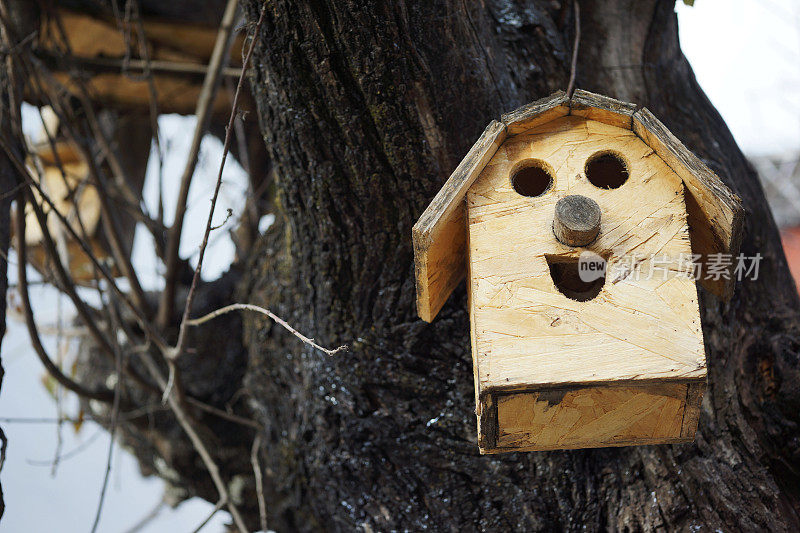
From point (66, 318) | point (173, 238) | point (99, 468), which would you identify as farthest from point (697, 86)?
point (99, 468)

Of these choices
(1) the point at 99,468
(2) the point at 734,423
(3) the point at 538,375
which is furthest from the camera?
(1) the point at 99,468

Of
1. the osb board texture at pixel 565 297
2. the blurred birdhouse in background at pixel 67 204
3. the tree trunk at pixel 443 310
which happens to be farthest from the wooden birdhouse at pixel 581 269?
the blurred birdhouse in background at pixel 67 204

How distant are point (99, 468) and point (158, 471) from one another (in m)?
2.24

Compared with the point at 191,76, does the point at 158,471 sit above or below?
below

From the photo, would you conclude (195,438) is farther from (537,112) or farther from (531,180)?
(537,112)

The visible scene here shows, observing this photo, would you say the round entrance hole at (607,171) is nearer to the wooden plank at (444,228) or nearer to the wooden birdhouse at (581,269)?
the wooden birdhouse at (581,269)

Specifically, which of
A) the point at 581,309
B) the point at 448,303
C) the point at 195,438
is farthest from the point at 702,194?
the point at 195,438

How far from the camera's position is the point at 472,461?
1785 millimetres

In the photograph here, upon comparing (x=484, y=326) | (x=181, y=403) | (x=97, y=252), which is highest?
(x=97, y=252)

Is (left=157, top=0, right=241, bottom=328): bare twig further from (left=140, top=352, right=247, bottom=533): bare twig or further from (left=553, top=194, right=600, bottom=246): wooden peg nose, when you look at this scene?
(left=553, top=194, right=600, bottom=246): wooden peg nose

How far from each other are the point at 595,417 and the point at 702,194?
1.53 feet

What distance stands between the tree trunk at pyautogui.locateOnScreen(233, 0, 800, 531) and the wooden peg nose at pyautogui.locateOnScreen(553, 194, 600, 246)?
0.43 m

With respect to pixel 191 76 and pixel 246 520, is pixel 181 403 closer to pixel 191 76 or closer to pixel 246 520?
pixel 246 520

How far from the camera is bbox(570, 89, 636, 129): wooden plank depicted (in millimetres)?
1430
